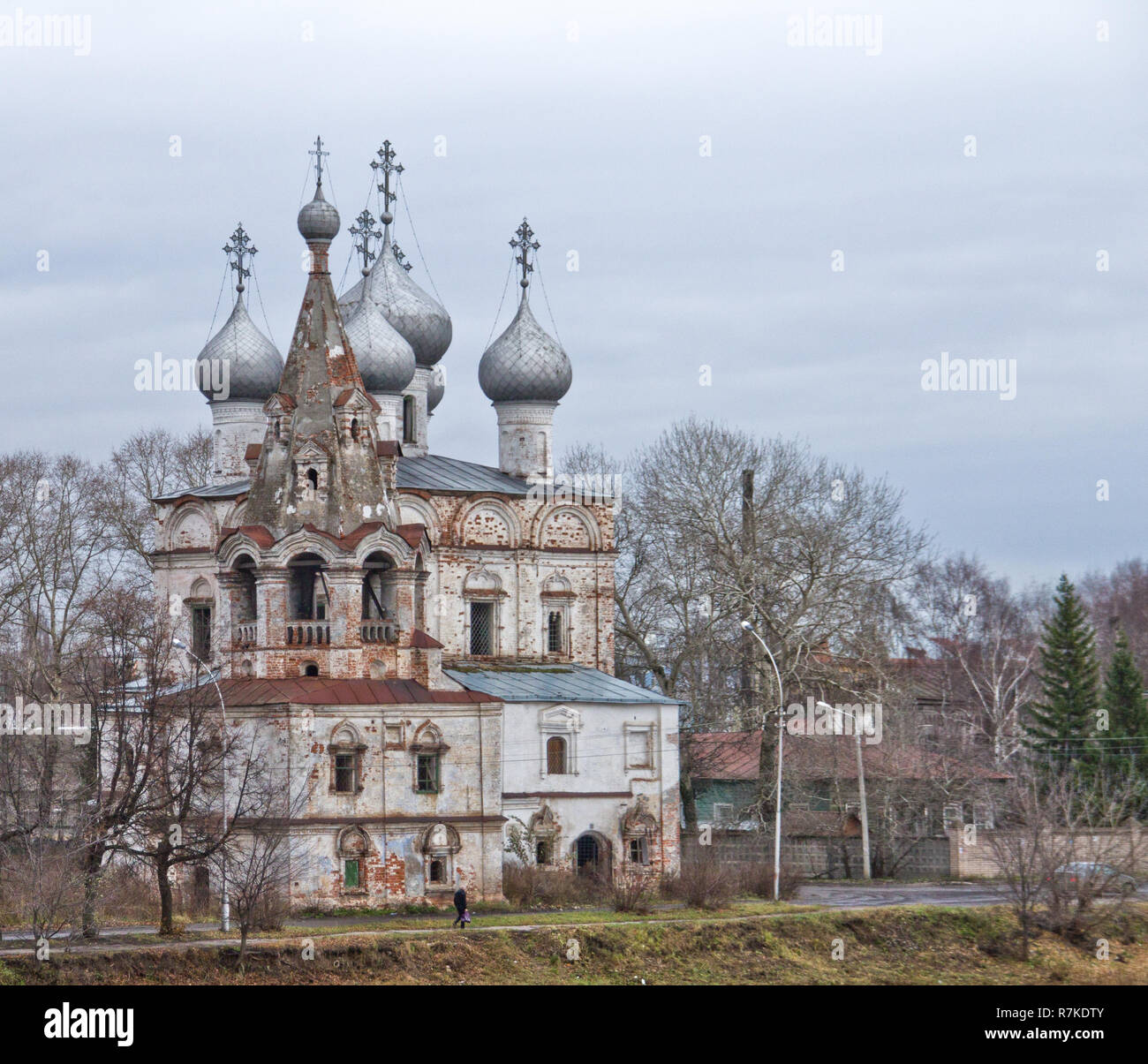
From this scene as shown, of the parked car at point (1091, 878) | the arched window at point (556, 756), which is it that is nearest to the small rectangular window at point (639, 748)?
the arched window at point (556, 756)

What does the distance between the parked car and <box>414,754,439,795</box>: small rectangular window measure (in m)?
11.1

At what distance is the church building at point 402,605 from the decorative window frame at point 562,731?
1.6 inches

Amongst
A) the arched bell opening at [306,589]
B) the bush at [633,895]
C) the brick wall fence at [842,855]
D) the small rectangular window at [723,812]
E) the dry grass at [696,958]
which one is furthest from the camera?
the small rectangular window at [723,812]

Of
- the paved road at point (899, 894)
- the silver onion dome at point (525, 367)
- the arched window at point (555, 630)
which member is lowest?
the paved road at point (899, 894)

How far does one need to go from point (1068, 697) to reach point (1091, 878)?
15.2 metres

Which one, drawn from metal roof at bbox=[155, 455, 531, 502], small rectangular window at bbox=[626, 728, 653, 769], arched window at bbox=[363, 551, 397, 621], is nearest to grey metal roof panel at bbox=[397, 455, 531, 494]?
metal roof at bbox=[155, 455, 531, 502]

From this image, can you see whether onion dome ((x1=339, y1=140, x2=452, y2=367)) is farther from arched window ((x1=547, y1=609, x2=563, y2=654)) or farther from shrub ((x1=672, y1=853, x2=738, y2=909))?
shrub ((x1=672, y1=853, x2=738, y2=909))

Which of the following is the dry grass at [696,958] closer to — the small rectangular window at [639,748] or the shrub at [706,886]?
the shrub at [706,886]

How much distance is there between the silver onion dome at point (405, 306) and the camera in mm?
48750

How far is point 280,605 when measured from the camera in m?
40.1

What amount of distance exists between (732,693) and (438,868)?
16.0m

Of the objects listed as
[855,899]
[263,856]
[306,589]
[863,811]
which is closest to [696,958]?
[855,899]

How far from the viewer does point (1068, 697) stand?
53594 mm
